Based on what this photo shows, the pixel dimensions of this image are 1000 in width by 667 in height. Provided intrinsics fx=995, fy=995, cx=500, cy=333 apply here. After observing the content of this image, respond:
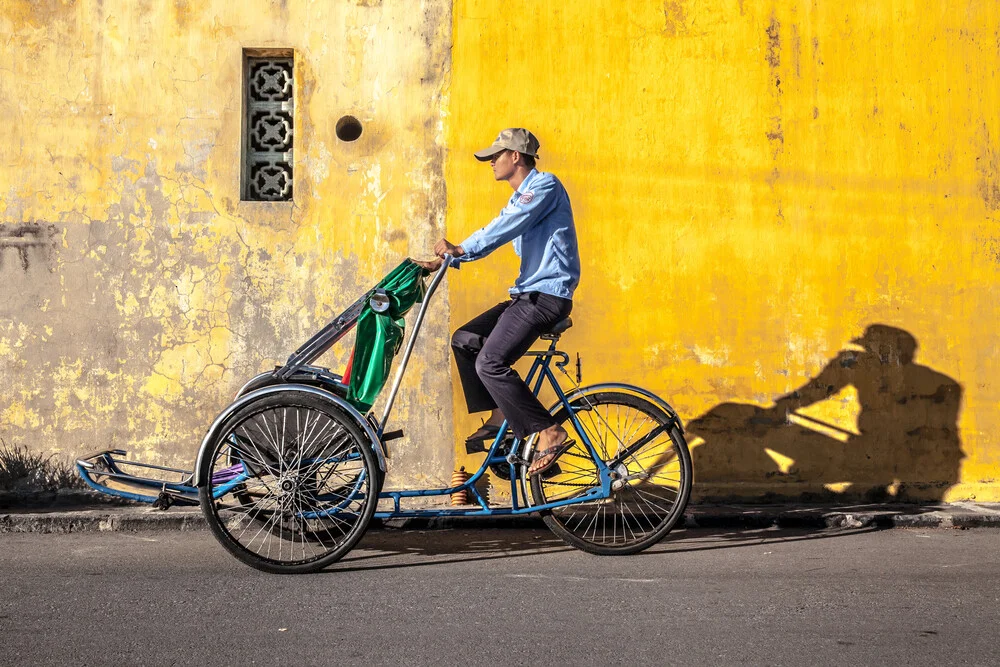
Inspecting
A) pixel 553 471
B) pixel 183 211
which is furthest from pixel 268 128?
pixel 553 471

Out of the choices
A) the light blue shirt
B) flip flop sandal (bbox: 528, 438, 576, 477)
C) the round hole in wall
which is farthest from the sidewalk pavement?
the round hole in wall

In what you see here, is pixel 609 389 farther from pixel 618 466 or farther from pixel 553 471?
pixel 553 471

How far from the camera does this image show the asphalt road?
11.9 ft

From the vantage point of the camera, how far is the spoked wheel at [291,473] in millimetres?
4750

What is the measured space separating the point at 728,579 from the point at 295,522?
7.01 feet

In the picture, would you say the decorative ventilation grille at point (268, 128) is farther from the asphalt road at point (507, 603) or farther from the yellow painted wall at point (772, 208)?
the asphalt road at point (507, 603)

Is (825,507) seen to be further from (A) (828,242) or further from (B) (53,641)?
(B) (53,641)

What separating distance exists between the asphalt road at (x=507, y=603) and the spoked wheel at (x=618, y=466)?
0.15 metres

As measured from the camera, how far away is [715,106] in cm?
679

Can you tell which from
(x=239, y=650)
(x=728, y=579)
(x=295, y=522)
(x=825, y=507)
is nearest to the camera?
(x=239, y=650)

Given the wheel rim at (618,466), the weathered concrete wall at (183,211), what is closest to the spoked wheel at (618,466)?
the wheel rim at (618,466)

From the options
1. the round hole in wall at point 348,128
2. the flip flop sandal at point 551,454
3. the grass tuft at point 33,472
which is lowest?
the grass tuft at point 33,472

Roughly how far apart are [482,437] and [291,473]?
38.9 inches

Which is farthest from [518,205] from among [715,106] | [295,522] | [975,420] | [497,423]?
[975,420]
